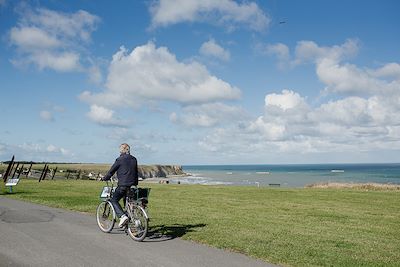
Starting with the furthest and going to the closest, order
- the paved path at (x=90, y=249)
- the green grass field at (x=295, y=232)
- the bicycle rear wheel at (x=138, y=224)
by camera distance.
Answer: the bicycle rear wheel at (x=138, y=224)
the green grass field at (x=295, y=232)
the paved path at (x=90, y=249)

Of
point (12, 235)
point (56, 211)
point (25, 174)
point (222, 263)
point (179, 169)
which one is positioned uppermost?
point (179, 169)

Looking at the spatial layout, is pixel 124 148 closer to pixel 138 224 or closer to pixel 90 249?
pixel 138 224

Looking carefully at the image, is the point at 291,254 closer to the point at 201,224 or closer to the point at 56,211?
the point at 201,224

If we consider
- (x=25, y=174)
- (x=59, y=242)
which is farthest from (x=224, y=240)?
(x=25, y=174)

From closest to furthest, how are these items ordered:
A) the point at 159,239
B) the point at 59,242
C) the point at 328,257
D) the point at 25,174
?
the point at 328,257, the point at 59,242, the point at 159,239, the point at 25,174

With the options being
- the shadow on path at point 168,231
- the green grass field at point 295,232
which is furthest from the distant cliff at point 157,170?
the shadow on path at point 168,231

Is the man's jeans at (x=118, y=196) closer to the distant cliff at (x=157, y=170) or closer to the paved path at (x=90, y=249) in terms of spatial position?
the paved path at (x=90, y=249)

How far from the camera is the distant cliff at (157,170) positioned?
147 metres

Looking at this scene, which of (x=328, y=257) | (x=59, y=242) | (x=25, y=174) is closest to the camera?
(x=328, y=257)

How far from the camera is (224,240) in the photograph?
11695mm

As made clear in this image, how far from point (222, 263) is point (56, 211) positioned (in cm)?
1088

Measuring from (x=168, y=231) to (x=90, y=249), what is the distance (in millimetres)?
3537

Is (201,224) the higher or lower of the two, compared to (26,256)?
higher

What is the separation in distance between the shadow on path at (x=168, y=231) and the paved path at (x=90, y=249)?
0.06 metres
